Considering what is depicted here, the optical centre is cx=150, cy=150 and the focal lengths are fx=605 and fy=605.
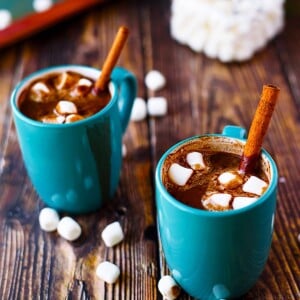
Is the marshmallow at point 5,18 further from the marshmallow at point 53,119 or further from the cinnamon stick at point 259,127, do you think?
the cinnamon stick at point 259,127

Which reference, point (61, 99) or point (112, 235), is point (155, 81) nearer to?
point (61, 99)

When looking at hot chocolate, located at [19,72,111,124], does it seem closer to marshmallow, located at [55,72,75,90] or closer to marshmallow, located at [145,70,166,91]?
marshmallow, located at [55,72,75,90]

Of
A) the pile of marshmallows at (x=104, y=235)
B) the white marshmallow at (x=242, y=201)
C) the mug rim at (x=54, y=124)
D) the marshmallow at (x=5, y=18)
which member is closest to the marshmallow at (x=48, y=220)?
the pile of marshmallows at (x=104, y=235)

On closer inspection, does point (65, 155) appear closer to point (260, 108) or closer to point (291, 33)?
point (260, 108)

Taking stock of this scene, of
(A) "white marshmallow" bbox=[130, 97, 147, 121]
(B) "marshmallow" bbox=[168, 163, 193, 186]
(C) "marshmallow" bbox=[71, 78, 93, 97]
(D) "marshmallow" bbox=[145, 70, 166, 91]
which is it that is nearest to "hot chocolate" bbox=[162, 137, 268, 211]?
(B) "marshmallow" bbox=[168, 163, 193, 186]

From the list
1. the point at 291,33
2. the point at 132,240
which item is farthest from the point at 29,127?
the point at 291,33

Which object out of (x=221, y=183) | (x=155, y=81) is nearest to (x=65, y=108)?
(x=221, y=183)
